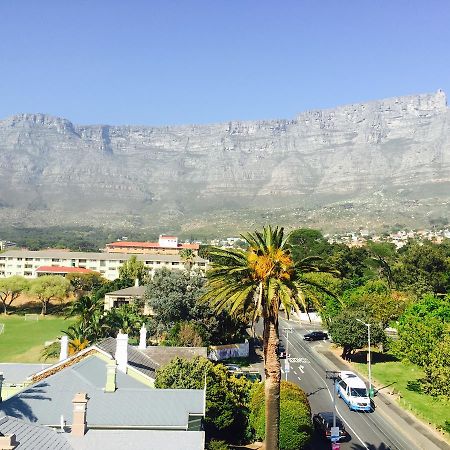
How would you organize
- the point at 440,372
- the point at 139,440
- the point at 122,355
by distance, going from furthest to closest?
the point at 440,372 → the point at 122,355 → the point at 139,440

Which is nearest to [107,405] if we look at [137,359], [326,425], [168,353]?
[137,359]

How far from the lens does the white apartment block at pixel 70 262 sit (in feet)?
470

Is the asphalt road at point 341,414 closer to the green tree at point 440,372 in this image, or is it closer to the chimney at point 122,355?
the green tree at point 440,372

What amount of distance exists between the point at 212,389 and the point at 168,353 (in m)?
9.75

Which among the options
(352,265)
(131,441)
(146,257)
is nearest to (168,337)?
(131,441)

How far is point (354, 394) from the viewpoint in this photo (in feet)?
137

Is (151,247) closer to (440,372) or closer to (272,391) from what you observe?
(440,372)

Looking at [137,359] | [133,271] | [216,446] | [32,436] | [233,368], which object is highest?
[133,271]

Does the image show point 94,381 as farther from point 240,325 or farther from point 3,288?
point 3,288

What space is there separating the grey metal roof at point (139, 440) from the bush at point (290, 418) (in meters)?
11.7

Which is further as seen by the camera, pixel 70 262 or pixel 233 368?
pixel 70 262

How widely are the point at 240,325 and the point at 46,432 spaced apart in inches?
1770

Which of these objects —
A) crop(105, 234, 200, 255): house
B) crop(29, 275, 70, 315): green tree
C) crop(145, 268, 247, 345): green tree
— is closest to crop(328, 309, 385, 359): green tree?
crop(145, 268, 247, 345): green tree

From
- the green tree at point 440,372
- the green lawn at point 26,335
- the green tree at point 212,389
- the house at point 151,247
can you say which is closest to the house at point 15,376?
the green tree at point 212,389
